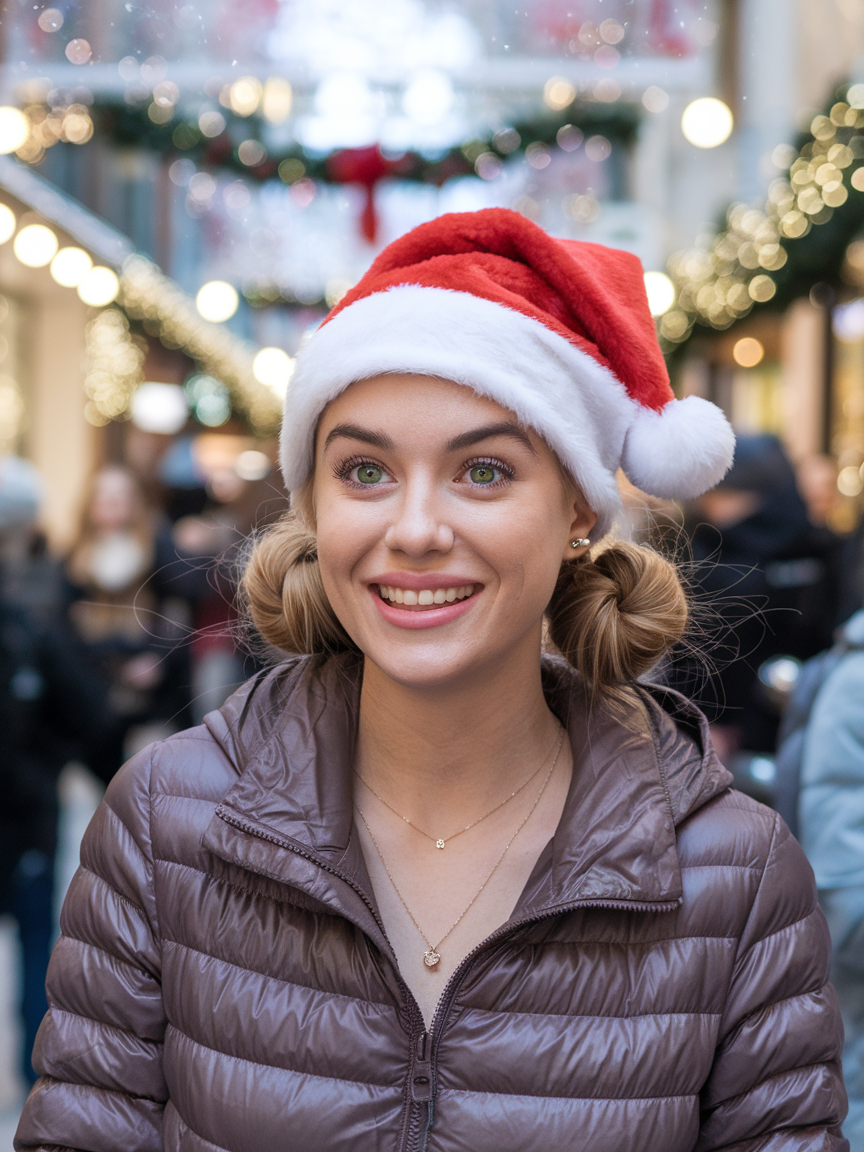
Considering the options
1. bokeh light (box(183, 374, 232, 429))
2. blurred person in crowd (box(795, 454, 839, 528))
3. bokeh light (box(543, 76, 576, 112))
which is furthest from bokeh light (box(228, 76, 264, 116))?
bokeh light (box(183, 374, 232, 429))

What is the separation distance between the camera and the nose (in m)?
1.32

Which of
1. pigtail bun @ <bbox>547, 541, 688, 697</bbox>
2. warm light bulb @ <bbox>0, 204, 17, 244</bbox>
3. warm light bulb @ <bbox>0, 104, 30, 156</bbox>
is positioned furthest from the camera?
warm light bulb @ <bbox>0, 204, 17, 244</bbox>

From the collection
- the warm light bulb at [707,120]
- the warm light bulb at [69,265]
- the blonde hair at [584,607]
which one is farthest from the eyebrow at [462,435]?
the warm light bulb at [69,265]

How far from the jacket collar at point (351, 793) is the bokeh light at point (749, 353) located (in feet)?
28.3

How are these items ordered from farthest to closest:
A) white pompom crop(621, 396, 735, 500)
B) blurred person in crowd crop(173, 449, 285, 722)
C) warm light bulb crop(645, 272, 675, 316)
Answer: warm light bulb crop(645, 272, 675, 316) → blurred person in crowd crop(173, 449, 285, 722) → white pompom crop(621, 396, 735, 500)

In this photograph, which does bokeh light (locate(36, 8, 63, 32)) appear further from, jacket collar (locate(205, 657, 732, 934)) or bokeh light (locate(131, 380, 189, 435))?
bokeh light (locate(131, 380, 189, 435))

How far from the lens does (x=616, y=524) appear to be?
5.26 feet

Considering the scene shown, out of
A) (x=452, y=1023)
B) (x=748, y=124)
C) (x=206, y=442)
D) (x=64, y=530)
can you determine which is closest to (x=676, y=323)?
(x=748, y=124)

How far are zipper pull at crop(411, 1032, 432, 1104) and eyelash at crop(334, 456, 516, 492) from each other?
2.21ft

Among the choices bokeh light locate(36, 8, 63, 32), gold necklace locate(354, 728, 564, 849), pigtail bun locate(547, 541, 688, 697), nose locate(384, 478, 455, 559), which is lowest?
gold necklace locate(354, 728, 564, 849)

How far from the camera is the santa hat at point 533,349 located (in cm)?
137

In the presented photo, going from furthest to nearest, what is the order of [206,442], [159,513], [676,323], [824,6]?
[206,442]
[676,323]
[824,6]
[159,513]

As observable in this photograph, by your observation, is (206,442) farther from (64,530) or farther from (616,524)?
(616,524)

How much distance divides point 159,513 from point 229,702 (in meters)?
4.18
